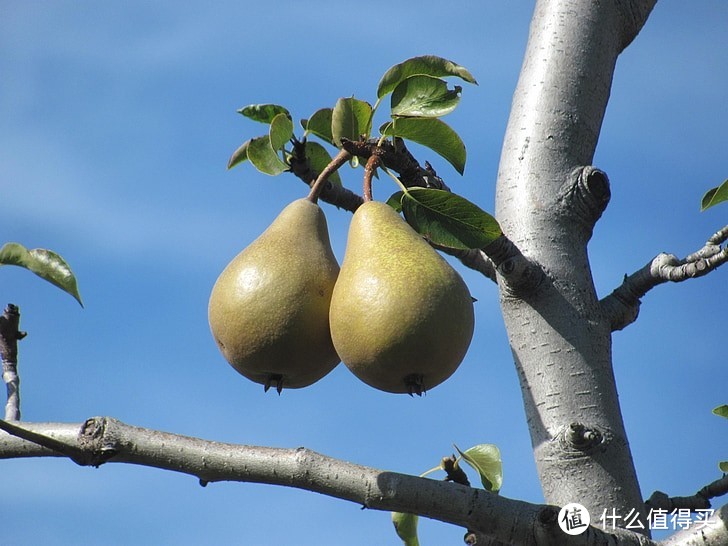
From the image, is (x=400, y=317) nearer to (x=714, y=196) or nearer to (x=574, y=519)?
(x=574, y=519)

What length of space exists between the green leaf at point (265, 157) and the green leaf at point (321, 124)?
0.10 m

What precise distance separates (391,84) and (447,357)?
2.04ft

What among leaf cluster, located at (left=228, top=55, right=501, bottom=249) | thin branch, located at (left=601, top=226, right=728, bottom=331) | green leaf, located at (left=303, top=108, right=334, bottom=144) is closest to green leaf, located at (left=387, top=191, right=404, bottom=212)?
leaf cluster, located at (left=228, top=55, right=501, bottom=249)

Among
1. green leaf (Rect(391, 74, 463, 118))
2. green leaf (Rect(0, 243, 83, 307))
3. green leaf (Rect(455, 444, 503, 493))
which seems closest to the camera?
green leaf (Rect(0, 243, 83, 307))

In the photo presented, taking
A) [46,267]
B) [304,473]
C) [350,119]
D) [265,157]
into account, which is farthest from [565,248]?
[46,267]

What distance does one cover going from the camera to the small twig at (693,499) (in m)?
2.05

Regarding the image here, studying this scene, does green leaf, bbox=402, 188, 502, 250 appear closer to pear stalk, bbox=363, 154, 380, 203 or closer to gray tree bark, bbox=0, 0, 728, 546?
pear stalk, bbox=363, 154, 380, 203

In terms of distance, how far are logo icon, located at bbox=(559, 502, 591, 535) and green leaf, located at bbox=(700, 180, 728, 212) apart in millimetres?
827

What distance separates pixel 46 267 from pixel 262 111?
62 centimetres

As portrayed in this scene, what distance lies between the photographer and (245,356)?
63.6 inches

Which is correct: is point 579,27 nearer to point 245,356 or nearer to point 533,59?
point 533,59

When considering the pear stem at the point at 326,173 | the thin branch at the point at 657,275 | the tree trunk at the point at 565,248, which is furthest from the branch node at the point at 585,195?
the pear stem at the point at 326,173

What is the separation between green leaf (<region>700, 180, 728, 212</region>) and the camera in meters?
2.09

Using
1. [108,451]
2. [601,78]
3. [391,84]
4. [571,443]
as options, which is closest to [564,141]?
[601,78]
